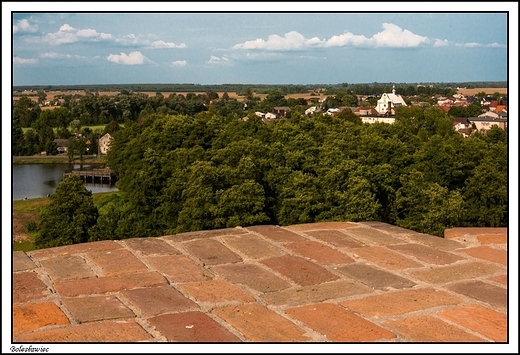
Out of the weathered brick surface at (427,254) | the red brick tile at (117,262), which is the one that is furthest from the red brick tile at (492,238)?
the red brick tile at (117,262)

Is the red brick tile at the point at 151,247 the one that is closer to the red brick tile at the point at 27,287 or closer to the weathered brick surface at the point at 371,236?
the red brick tile at the point at 27,287

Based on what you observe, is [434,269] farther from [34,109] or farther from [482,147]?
[34,109]

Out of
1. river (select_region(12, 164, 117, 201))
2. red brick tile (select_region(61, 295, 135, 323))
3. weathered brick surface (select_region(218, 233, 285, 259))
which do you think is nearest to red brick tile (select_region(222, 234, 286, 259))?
weathered brick surface (select_region(218, 233, 285, 259))

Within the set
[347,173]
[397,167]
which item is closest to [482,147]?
[397,167]

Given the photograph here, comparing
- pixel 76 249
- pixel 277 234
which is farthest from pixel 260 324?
pixel 76 249

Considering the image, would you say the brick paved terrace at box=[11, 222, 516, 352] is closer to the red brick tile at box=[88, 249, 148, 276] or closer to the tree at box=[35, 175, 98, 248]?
the red brick tile at box=[88, 249, 148, 276]

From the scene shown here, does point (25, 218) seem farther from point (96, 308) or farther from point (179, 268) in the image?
point (96, 308)

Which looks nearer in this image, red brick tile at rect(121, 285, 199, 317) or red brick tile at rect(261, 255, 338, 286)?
red brick tile at rect(121, 285, 199, 317)
